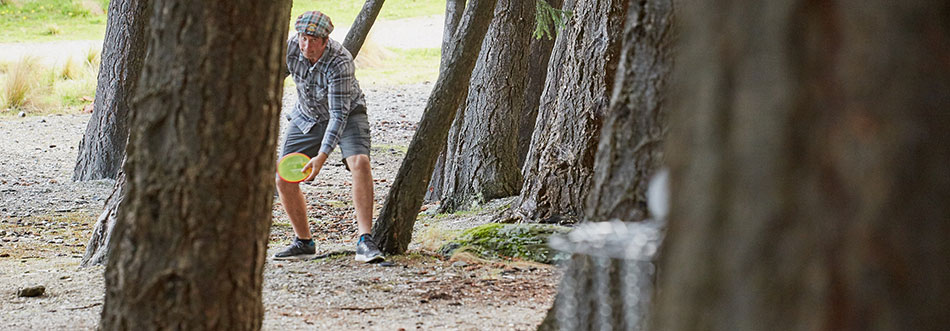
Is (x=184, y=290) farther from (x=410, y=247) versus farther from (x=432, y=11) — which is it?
(x=432, y=11)

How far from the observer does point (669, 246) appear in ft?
4.62

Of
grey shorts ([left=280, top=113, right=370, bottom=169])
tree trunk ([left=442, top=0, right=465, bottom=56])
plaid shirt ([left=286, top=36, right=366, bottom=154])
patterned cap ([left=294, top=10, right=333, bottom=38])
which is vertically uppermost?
tree trunk ([left=442, top=0, right=465, bottom=56])

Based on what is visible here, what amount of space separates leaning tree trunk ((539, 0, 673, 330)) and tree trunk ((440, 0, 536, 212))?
597 cm

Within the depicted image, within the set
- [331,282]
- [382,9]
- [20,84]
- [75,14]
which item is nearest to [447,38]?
[331,282]

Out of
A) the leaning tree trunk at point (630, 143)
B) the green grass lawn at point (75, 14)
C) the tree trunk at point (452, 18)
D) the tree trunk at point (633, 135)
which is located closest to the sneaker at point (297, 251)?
the leaning tree trunk at point (630, 143)

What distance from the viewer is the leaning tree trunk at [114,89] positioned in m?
9.27

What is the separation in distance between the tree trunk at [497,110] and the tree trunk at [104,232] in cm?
337

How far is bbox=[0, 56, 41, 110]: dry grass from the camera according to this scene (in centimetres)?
1538

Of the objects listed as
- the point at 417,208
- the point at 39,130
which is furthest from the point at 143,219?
the point at 39,130

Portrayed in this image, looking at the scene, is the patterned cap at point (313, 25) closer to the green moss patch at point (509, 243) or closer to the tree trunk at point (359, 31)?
the green moss patch at point (509, 243)

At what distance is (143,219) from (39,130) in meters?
12.2

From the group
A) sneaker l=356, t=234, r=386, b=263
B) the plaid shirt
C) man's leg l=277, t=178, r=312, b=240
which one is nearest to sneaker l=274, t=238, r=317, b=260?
man's leg l=277, t=178, r=312, b=240

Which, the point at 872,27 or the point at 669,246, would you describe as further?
the point at 669,246

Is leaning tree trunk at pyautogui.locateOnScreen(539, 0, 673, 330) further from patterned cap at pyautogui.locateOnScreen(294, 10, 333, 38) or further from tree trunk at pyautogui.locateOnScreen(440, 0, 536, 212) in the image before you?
tree trunk at pyautogui.locateOnScreen(440, 0, 536, 212)
